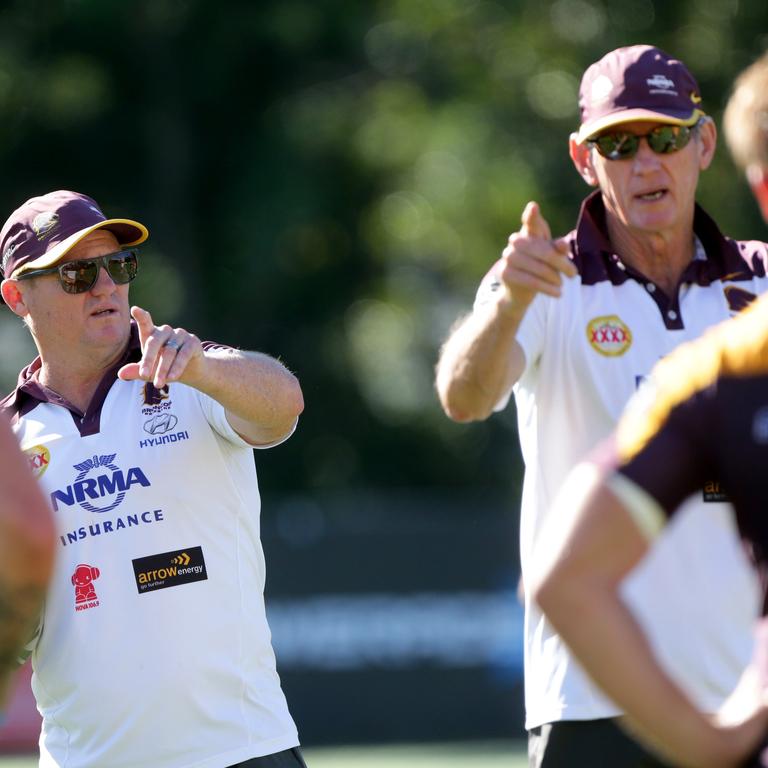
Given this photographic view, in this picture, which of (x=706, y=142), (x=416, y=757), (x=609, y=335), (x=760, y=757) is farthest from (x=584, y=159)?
(x=416, y=757)

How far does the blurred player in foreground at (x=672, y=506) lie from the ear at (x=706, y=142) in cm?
205

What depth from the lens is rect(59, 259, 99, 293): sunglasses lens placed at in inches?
195

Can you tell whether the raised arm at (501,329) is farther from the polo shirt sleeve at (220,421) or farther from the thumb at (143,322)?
the thumb at (143,322)

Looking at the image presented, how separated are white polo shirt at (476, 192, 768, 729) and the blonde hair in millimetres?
1582

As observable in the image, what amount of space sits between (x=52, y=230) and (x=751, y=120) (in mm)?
2807

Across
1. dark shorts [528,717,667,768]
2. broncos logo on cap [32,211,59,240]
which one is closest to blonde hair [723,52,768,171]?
dark shorts [528,717,667,768]

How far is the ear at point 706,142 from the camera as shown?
4.70 m

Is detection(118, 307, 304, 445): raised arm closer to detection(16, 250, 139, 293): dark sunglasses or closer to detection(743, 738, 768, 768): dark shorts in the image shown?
detection(16, 250, 139, 293): dark sunglasses

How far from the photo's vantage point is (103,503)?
15.1ft

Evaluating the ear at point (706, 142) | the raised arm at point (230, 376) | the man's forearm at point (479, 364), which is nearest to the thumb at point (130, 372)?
the raised arm at point (230, 376)

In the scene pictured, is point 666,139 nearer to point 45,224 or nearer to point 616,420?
point 616,420

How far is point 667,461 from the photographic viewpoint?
8.48 feet

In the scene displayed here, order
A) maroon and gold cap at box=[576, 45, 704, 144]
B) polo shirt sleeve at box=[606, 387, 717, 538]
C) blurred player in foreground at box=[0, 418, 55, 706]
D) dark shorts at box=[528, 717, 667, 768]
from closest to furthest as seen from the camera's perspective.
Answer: blurred player in foreground at box=[0, 418, 55, 706], polo shirt sleeve at box=[606, 387, 717, 538], dark shorts at box=[528, 717, 667, 768], maroon and gold cap at box=[576, 45, 704, 144]

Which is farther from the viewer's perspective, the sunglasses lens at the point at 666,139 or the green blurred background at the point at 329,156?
the green blurred background at the point at 329,156
